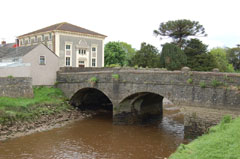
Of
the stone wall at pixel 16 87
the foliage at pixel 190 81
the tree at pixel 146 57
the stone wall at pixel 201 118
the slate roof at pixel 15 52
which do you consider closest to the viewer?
the stone wall at pixel 201 118

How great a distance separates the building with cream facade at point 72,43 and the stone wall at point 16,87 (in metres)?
18.3

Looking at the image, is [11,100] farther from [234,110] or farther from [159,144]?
[234,110]

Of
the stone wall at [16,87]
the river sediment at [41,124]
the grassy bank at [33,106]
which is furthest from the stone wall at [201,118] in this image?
the stone wall at [16,87]

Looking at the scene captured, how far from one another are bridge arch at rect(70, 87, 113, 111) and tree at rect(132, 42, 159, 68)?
19.9 m

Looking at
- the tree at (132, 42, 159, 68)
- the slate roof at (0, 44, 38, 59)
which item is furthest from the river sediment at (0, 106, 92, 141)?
the tree at (132, 42, 159, 68)

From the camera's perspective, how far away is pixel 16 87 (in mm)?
24375

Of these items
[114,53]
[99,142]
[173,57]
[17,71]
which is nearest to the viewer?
[99,142]

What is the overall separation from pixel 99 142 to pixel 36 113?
8260 millimetres

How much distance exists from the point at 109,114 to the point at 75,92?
4.73 metres

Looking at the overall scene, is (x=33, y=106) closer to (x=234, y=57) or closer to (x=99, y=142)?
(x=99, y=142)

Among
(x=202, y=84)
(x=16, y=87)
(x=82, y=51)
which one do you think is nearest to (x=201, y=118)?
(x=202, y=84)

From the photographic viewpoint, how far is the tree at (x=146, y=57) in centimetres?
5059

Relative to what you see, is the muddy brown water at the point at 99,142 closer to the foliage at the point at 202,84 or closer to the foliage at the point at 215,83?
the foliage at the point at 202,84

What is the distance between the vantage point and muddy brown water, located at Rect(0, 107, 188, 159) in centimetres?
1517
